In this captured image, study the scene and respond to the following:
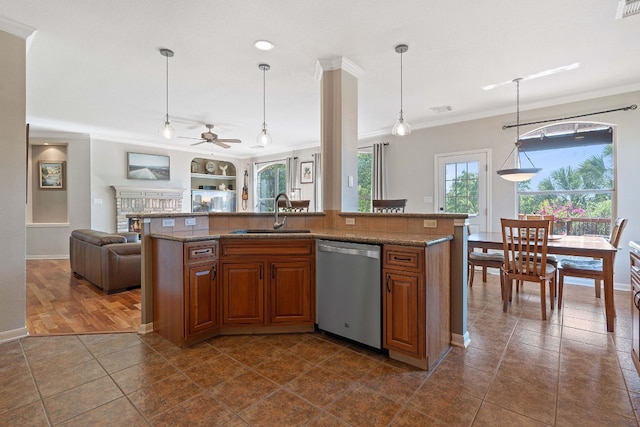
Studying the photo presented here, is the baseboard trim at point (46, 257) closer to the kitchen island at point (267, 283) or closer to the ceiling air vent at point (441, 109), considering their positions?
the kitchen island at point (267, 283)

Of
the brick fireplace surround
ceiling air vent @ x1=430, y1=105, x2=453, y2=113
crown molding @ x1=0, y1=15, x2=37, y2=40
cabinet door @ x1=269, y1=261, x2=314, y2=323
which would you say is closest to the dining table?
cabinet door @ x1=269, y1=261, x2=314, y2=323

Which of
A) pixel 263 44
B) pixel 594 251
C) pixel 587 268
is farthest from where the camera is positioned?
pixel 587 268

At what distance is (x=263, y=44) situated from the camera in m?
3.02

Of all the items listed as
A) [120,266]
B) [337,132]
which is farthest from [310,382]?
[120,266]

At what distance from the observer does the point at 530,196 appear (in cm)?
483

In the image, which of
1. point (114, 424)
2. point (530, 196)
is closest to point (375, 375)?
point (114, 424)

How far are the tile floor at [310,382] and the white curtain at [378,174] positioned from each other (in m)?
3.85

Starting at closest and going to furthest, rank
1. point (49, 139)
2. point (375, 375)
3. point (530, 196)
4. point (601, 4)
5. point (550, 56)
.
Result: point (375, 375) < point (601, 4) < point (550, 56) < point (530, 196) < point (49, 139)

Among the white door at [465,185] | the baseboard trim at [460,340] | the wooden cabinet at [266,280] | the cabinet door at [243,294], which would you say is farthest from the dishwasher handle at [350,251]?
the white door at [465,185]

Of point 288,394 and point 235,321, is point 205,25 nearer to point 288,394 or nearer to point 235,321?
point 235,321

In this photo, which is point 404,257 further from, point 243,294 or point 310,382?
point 243,294

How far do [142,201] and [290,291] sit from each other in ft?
20.7

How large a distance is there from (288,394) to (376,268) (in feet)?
3.32

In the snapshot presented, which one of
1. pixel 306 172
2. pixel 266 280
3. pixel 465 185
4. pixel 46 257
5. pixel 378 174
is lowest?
pixel 46 257
